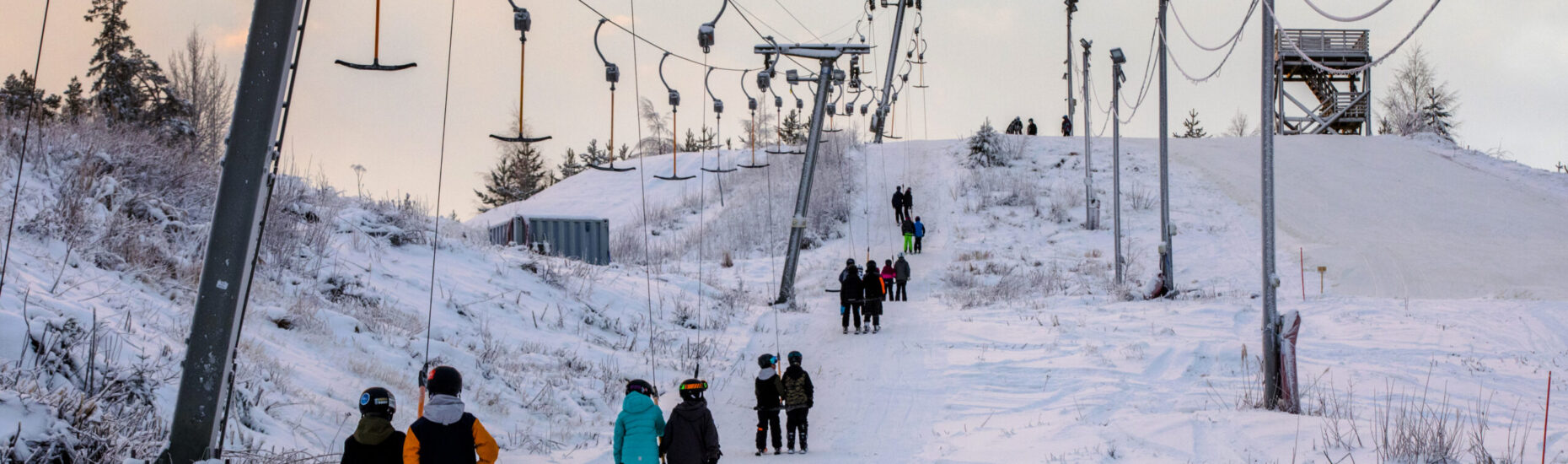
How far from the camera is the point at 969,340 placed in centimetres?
1756

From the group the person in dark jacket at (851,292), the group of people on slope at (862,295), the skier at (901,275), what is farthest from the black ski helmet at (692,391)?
the skier at (901,275)

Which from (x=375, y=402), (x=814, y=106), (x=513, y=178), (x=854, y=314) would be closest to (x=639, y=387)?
(x=375, y=402)

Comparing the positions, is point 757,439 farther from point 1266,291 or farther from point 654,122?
point 654,122

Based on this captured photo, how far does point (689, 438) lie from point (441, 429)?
8.98 ft

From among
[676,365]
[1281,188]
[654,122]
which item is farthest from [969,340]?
[654,122]

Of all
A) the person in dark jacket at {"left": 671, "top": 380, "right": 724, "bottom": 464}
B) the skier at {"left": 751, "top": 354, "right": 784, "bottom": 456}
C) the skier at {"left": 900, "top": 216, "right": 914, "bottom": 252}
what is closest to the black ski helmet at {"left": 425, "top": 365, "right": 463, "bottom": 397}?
the person in dark jacket at {"left": 671, "top": 380, "right": 724, "bottom": 464}

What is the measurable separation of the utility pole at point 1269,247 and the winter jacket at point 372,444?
8.55m

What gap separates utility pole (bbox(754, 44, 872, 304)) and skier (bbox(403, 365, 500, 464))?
1615cm

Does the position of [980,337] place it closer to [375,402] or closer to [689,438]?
[689,438]

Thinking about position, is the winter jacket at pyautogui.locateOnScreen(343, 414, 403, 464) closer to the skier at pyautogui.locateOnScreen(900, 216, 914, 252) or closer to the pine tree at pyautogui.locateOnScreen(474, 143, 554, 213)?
the skier at pyautogui.locateOnScreen(900, 216, 914, 252)

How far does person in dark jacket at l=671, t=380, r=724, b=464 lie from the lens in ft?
27.0

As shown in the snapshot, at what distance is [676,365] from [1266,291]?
8247 millimetres

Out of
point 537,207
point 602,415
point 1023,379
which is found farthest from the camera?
point 537,207

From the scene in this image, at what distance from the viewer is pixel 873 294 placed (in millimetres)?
18797
